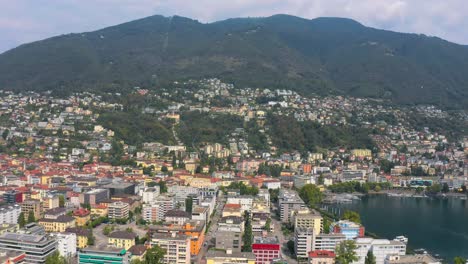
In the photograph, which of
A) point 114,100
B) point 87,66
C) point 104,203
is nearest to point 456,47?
point 87,66

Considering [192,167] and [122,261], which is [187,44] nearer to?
[192,167]

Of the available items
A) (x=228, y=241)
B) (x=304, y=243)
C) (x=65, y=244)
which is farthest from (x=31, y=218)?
(x=304, y=243)

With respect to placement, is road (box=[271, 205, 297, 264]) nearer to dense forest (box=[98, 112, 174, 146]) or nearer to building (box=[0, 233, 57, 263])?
building (box=[0, 233, 57, 263])

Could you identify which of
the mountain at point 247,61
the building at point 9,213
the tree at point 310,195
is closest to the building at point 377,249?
the tree at point 310,195

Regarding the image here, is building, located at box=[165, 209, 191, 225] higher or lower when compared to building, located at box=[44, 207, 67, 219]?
lower

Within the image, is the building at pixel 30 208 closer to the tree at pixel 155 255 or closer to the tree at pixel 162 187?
→ the tree at pixel 162 187

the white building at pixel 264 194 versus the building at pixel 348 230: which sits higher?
the white building at pixel 264 194

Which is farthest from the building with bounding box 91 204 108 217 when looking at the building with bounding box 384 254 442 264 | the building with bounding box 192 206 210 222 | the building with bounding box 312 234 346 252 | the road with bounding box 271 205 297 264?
the building with bounding box 384 254 442 264
